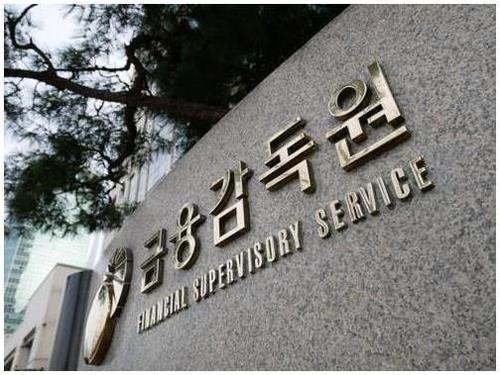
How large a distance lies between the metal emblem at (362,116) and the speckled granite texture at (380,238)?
0.04m

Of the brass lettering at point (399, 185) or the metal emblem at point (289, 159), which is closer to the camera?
the brass lettering at point (399, 185)

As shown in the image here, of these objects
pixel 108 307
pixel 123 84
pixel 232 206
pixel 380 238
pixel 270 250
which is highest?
pixel 123 84

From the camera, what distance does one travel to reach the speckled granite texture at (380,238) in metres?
1.19

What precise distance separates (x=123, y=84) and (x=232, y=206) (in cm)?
239

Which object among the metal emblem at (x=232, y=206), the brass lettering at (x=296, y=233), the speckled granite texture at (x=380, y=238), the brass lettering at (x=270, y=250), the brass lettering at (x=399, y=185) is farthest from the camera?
the metal emblem at (x=232, y=206)

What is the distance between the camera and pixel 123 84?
396cm

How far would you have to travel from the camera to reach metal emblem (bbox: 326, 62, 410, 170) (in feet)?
4.98

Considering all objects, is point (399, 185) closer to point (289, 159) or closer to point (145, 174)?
point (289, 159)

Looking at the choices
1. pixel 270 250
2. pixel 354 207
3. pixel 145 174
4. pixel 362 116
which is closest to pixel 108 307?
pixel 270 250

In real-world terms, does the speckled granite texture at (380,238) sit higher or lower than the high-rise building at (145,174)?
lower

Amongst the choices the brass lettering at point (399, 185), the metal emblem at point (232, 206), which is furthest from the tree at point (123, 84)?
the brass lettering at point (399, 185)

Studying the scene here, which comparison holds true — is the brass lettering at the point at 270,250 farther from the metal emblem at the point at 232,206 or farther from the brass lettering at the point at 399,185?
the brass lettering at the point at 399,185

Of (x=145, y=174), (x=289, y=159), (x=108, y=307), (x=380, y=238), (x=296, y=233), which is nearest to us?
(x=380, y=238)

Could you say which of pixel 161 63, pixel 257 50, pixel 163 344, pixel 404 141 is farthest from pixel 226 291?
pixel 161 63
